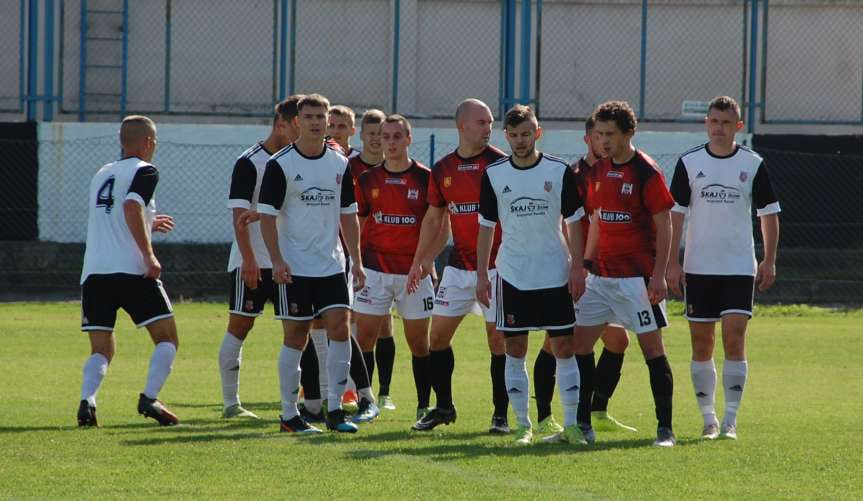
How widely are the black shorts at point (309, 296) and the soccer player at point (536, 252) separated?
3.07ft

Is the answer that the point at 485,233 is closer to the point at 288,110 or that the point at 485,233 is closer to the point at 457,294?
the point at 457,294

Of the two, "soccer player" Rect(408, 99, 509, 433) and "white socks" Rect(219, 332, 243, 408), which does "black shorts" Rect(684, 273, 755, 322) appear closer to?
"soccer player" Rect(408, 99, 509, 433)

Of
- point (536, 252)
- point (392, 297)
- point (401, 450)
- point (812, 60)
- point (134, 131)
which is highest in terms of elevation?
point (812, 60)

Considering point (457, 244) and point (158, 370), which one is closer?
point (158, 370)

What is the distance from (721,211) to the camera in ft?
27.8

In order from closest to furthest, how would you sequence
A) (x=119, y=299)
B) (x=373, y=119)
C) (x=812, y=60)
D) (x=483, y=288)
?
(x=483, y=288) < (x=119, y=299) < (x=373, y=119) < (x=812, y=60)

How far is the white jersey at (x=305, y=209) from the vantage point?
8.42 meters

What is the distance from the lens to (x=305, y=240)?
848 cm

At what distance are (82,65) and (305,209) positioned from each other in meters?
17.7

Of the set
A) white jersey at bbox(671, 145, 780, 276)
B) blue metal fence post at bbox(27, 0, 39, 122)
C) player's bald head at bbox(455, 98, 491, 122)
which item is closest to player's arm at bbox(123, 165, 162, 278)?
player's bald head at bbox(455, 98, 491, 122)

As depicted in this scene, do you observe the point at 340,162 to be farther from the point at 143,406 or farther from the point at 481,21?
the point at 481,21

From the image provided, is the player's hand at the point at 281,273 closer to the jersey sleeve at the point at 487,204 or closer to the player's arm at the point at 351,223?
the player's arm at the point at 351,223

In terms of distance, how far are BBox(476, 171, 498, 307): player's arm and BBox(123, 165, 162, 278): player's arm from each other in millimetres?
2099

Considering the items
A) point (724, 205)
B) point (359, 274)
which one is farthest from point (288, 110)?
point (724, 205)
